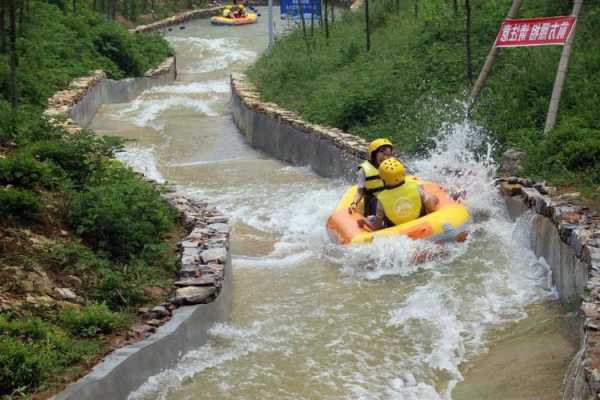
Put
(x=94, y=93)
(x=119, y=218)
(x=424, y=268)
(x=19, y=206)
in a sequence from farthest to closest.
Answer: (x=94, y=93)
(x=424, y=268)
(x=119, y=218)
(x=19, y=206)

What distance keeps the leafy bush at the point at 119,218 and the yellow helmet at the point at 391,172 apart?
8.32ft

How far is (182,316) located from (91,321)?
2.45ft

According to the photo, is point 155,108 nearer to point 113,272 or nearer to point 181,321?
point 113,272

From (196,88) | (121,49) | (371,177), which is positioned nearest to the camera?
(371,177)

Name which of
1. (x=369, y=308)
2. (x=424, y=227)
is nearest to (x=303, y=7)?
(x=424, y=227)

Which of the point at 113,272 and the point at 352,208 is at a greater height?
the point at 113,272

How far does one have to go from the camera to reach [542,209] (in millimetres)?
9836

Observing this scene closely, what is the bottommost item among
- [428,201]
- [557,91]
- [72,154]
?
[428,201]

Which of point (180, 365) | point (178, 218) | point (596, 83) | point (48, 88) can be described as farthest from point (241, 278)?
point (48, 88)

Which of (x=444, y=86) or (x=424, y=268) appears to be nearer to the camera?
(x=424, y=268)

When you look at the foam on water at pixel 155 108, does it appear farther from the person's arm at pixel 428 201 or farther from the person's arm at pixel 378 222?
the person's arm at pixel 428 201

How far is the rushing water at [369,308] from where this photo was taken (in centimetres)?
704

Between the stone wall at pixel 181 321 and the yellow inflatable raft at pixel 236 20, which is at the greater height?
the stone wall at pixel 181 321

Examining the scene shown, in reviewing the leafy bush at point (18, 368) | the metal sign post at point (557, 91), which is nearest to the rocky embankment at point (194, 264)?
the leafy bush at point (18, 368)
